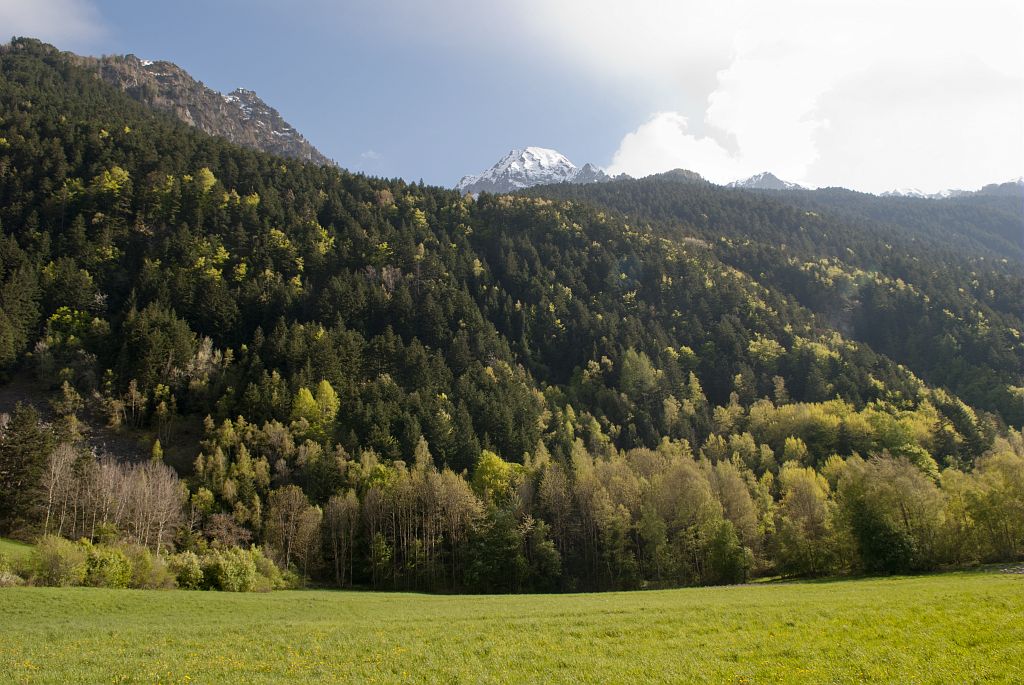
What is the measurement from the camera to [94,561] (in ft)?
150

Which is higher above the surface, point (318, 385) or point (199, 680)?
point (318, 385)

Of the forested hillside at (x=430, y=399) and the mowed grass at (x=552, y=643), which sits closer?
the mowed grass at (x=552, y=643)

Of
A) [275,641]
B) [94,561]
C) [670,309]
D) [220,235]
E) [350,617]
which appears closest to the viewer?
[275,641]

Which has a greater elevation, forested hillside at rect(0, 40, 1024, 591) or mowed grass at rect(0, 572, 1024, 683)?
forested hillside at rect(0, 40, 1024, 591)

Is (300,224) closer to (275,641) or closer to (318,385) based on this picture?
(318,385)

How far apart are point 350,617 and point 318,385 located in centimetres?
8705

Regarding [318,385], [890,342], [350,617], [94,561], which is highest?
[890,342]

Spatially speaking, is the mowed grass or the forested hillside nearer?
the mowed grass

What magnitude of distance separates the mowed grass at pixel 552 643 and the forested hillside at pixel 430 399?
28.8 metres

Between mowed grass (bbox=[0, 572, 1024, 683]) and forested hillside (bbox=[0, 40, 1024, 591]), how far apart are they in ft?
94.6

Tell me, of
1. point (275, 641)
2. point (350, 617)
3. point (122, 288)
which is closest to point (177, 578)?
point (350, 617)

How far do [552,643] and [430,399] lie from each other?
3850 inches

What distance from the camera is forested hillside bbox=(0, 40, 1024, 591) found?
70.0 meters

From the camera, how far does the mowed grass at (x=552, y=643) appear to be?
18.3 meters
